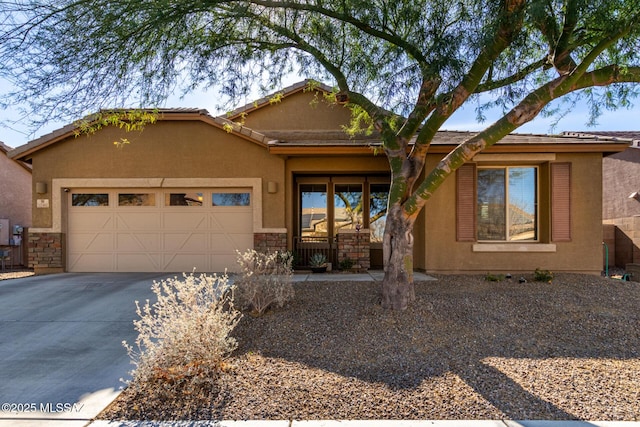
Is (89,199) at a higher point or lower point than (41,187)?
lower

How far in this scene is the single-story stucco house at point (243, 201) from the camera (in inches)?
370

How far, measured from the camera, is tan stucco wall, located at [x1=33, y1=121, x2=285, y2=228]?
1002 cm

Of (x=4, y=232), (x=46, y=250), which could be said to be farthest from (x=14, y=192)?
(x=46, y=250)

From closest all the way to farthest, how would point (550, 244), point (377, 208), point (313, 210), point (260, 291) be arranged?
point (260, 291) < point (550, 244) < point (377, 208) < point (313, 210)

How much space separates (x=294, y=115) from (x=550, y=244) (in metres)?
8.45

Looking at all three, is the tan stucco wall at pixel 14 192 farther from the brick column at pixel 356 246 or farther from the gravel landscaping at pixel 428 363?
the gravel landscaping at pixel 428 363

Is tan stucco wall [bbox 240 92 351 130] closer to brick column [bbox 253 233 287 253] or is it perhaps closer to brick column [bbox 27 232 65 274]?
brick column [bbox 253 233 287 253]

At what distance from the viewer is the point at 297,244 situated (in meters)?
10.9

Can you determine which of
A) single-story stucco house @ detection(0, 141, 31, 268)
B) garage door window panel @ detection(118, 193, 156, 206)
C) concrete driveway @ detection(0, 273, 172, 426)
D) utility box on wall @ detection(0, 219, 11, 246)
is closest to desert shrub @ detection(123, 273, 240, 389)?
concrete driveway @ detection(0, 273, 172, 426)

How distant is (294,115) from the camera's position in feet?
41.0

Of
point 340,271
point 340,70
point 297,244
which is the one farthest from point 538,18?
point 297,244

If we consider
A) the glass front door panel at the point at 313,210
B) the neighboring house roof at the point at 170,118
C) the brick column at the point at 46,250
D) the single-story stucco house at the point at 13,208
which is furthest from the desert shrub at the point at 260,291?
the single-story stucco house at the point at 13,208

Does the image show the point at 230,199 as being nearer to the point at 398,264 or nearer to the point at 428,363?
the point at 398,264

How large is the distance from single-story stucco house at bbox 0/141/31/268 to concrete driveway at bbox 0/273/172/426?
511 cm
